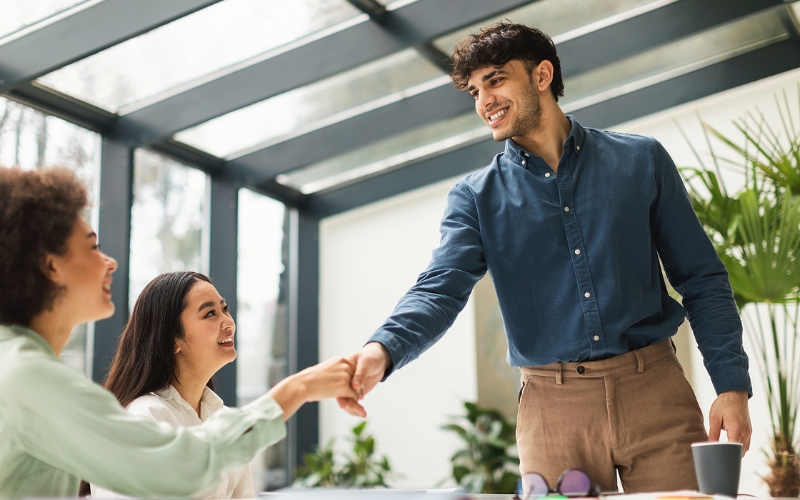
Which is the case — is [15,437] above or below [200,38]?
below

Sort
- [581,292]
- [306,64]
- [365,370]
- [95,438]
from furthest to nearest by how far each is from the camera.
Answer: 1. [306,64]
2. [581,292]
3. [365,370]
4. [95,438]

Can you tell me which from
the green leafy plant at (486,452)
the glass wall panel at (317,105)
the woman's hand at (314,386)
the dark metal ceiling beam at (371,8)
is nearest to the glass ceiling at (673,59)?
the glass wall panel at (317,105)

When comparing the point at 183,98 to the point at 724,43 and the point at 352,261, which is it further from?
the point at 724,43

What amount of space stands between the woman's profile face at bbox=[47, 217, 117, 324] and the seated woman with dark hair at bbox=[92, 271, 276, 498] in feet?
2.84

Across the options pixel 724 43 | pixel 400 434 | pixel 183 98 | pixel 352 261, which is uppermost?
pixel 724 43

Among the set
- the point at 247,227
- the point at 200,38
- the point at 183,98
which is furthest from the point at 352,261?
the point at 200,38

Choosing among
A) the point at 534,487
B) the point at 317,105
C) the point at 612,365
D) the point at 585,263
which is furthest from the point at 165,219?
the point at 534,487

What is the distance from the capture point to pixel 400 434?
20.4 ft

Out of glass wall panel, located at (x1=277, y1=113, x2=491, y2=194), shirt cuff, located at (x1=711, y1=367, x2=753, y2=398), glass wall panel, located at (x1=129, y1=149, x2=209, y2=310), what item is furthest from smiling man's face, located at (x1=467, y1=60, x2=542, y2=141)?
glass wall panel, located at (x1=277, y1=113, x2=491, y2=194)

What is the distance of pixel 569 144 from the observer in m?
1.89

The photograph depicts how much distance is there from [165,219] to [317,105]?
1223 millimetres

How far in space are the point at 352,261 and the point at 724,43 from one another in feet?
10.9

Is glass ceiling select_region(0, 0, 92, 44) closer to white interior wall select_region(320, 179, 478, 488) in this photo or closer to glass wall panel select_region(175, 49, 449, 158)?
glass wall panel select_region(175, 49, 449, 158)

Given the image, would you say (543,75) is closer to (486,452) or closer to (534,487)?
(534,487)
